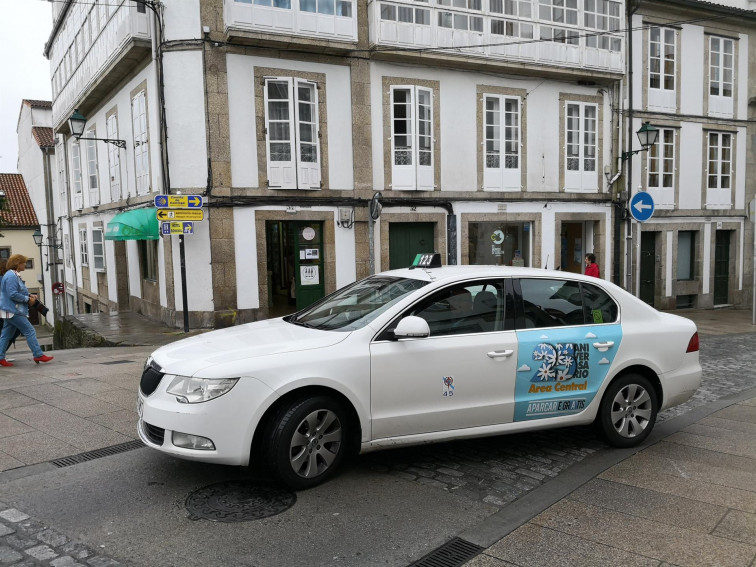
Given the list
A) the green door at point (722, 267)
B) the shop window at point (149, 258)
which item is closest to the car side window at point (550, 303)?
the shop window at point (149, 258)

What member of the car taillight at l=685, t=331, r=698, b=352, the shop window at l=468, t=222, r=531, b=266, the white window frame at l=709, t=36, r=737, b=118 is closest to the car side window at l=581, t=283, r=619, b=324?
the car taillight at l=685, t=331, r=698, b=352

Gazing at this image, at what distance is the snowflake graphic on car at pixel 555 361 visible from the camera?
17.1ft

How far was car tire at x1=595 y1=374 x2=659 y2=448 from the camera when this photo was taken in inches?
219

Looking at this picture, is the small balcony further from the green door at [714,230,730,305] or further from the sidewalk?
the green door at [714,230,730,305]

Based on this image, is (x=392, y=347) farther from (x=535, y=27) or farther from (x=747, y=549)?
(x=535, y=27)

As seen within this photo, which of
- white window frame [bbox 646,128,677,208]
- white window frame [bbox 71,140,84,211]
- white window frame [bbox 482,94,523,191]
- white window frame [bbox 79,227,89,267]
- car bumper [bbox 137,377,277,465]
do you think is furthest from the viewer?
white window frame [bbox 71,140,84,211]

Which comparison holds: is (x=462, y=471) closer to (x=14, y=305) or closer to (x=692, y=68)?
(x=14, y=305)

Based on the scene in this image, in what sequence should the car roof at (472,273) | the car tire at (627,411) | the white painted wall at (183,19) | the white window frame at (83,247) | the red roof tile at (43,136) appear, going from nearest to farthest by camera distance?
1. the car roof at (472,273)
2. the car tire at (627,411)
3. the white painted wall at (183,19)
4. the white window frame at (83,247)
5. the red roof tile at (43,136)

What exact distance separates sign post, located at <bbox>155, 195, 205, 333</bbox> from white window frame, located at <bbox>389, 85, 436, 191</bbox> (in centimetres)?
538

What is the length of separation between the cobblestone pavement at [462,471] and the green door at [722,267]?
1744 cm

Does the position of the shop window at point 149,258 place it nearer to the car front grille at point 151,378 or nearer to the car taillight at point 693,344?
the car front grille at point 151,378

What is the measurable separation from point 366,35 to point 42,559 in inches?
570

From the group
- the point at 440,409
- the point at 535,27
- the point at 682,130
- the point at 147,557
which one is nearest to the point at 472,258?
the point at 535,27

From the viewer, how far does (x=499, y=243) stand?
60.7 feet
